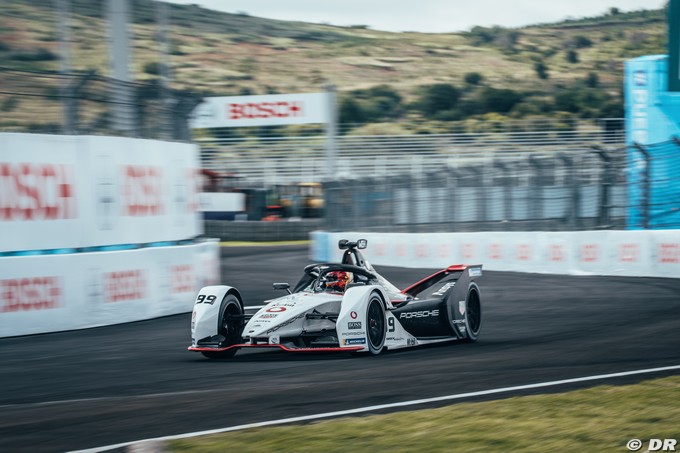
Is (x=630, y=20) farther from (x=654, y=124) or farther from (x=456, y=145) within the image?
(x=654, y=124)

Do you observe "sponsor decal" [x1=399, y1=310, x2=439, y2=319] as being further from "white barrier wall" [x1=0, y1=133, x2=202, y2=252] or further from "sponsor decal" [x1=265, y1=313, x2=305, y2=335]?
"white barrier wall" [x1=0, y1=133, x2=202, y2=252]

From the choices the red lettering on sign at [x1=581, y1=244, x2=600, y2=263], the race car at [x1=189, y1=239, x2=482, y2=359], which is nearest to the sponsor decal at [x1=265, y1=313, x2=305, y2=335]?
the race car at [x1=189, y1=239, x2=482, y2=359]

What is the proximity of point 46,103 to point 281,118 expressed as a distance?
28864 millimetres

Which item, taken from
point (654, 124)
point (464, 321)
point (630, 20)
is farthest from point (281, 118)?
point (630, 20)

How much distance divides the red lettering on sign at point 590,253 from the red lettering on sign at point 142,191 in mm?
9133

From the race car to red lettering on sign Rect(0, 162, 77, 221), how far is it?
3361 mm

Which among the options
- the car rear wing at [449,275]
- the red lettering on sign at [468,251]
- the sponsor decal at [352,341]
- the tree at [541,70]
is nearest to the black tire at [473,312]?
the car rear wing at [449,275]

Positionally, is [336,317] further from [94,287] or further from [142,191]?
[142,191]

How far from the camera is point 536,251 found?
2197 cm

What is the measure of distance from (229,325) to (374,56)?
92.2 m

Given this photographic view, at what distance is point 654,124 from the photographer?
84.9 feet

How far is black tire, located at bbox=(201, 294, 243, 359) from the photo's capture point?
35.0 feet

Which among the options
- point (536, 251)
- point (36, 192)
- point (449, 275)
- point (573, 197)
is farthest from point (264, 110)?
point (449, 275)

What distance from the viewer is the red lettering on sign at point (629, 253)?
1995cm
